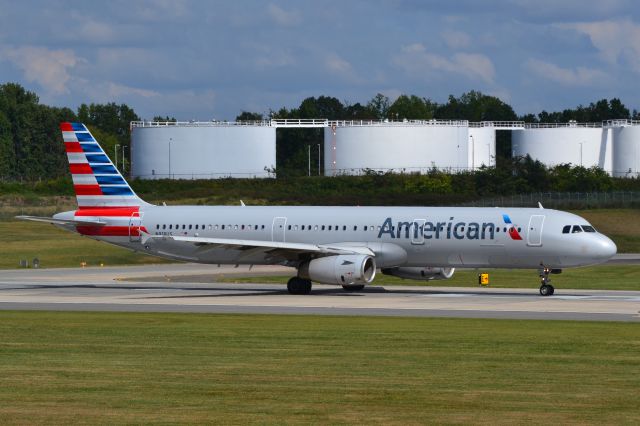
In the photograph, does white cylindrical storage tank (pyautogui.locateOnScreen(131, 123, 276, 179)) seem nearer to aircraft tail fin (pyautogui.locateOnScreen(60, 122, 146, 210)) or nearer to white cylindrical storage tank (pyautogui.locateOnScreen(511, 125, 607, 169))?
white cylindrical storage tank (pyautogui.locateOnScreen(511, 125, 607, 169))

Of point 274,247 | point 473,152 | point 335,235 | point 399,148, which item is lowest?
point 274,247

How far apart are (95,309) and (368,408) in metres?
23.4

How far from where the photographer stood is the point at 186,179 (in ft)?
448

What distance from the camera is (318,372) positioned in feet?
80.1

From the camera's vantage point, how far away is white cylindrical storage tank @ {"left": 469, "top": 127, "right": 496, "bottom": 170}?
478ft

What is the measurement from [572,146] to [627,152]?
22.2 ft

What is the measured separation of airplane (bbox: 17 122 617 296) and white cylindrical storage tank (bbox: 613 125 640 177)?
315ft

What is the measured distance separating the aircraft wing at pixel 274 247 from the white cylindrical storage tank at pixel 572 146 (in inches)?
3906

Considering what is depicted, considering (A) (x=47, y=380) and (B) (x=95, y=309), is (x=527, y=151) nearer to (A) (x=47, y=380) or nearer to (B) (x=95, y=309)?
(B) (x=95, y=309)

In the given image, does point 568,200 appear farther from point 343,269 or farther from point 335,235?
point 343,269

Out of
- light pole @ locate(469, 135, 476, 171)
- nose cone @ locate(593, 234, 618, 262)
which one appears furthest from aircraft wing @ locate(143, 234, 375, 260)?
light pole @ locate(469, 135, 476, 171)

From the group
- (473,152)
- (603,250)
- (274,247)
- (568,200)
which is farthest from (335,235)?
(473,152)

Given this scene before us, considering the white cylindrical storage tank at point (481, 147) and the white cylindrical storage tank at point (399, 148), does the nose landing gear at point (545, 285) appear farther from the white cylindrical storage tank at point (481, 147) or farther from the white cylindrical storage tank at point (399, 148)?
the white cylindrical storage tank at point (481, 147)

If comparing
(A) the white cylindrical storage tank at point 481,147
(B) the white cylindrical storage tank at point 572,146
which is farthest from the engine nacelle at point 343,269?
(B) the white cylindrical storage tank at point 572,146
